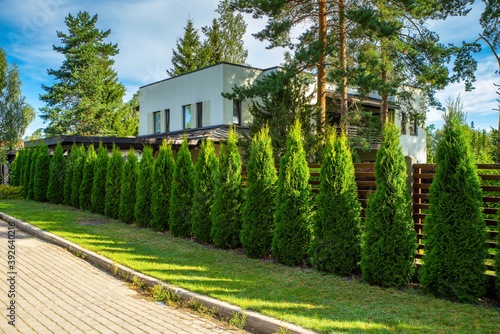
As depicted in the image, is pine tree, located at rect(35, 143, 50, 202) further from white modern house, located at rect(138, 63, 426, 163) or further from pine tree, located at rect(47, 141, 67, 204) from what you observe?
white modern house, located at rect(138, 63, 426, 163)

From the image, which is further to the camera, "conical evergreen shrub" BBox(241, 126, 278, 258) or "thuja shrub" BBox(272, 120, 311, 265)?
"conical evergreen shrub" BBox(241, 126, 278, 258)

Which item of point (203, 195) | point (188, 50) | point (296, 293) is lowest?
point (296, 293)

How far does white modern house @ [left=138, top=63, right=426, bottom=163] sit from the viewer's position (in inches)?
838

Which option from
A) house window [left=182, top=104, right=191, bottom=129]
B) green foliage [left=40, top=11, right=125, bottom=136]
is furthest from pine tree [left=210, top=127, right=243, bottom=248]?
green foliage [left=40, top=11, right=125, bottom=136]

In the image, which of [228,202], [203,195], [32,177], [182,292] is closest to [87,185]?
[32,177]

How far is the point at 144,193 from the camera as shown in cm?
1163

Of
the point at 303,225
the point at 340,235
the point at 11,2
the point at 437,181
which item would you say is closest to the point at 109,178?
the point at 11,2

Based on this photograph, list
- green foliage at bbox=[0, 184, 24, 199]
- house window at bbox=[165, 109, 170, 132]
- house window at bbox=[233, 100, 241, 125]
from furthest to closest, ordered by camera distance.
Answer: house window at bbox=[165, 109, 170, 132]
house window at bbox=[233, 100, 241, 125]
green foliage at bbox=[0, 184, 24, 199]

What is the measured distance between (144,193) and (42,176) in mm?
9849

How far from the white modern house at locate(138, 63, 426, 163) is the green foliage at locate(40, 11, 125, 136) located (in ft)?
55.1

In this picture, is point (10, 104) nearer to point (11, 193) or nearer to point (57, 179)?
point (11, 193)

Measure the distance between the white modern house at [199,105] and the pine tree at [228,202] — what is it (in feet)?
29.9

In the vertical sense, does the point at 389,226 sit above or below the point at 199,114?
below

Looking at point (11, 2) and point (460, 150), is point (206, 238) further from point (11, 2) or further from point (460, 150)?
point (11, 2)
